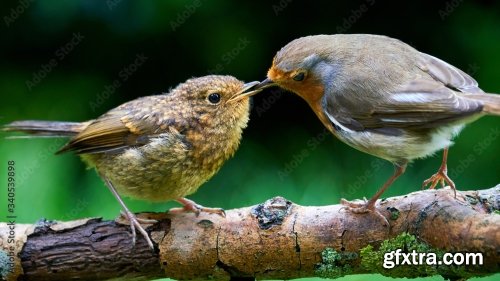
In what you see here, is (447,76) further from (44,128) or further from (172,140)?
(44,128)

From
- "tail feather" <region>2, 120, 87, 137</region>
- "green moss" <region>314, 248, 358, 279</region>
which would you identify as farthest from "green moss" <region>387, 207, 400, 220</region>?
"tail feather" <region>2, 120, 87, 137</region>

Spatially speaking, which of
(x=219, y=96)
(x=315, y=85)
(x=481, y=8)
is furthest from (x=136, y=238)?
(x=481, y=8)

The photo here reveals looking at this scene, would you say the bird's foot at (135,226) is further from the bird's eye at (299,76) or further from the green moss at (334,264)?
the bird's eye at (299,76)

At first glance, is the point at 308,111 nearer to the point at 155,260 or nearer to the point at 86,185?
the point at 86,185

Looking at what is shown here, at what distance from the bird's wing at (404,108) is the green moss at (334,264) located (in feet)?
2.14

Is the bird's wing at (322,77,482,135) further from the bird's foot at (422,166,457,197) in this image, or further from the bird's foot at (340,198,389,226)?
the bird's foot at (422,166,457,197)

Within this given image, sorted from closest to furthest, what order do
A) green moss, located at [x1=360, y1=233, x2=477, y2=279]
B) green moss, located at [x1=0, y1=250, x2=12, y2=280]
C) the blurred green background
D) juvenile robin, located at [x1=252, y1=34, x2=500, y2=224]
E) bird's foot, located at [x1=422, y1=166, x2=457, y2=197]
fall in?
green moss, located at [x1=360, y1=233, x2=477, y2=279], juvenile robin, located at [x1=252, y1=34, x2=500, y2=224], green moss, located at [x1=0, y1=250, x2=12, y2=280], bird's foot, located at [x1=422, y1=166, x2=457, y2=197], the blurred green background

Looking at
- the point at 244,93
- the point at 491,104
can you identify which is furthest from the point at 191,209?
the point at 491,104

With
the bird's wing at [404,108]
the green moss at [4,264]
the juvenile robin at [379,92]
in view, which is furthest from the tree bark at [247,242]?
the bird's wing at [404,108]

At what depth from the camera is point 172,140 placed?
413 cm

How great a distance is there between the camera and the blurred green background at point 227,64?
5723 mm

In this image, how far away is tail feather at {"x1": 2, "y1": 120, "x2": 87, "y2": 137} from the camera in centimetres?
439

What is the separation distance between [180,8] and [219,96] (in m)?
1.97

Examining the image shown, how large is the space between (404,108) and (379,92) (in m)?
0.16
